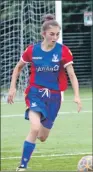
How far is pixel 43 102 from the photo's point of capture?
760 cm

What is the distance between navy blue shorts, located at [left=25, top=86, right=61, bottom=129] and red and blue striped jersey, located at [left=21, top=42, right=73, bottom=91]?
77 mm

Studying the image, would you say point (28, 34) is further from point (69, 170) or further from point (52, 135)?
point (69, 170)

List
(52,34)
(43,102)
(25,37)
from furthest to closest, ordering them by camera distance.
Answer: (25,37) → (43,102) → (52,34)

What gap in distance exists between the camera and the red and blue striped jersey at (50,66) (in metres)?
7.54

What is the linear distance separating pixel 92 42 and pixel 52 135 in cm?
1651

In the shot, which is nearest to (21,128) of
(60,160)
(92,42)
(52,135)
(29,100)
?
(52,135)

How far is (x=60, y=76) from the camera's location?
7656 millimetres

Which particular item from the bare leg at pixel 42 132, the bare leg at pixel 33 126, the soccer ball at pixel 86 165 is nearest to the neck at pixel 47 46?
the bare leg at pixel 33 126

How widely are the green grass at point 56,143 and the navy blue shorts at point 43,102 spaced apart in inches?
24.8

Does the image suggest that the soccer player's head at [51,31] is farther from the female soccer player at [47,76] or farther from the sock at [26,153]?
the sock at [26,153]

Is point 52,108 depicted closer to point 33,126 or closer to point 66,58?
point 33,126

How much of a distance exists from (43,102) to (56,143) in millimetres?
2663

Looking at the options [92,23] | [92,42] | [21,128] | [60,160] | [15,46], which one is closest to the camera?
[60,160]

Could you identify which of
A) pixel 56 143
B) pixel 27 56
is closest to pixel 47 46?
pixel 27 56
